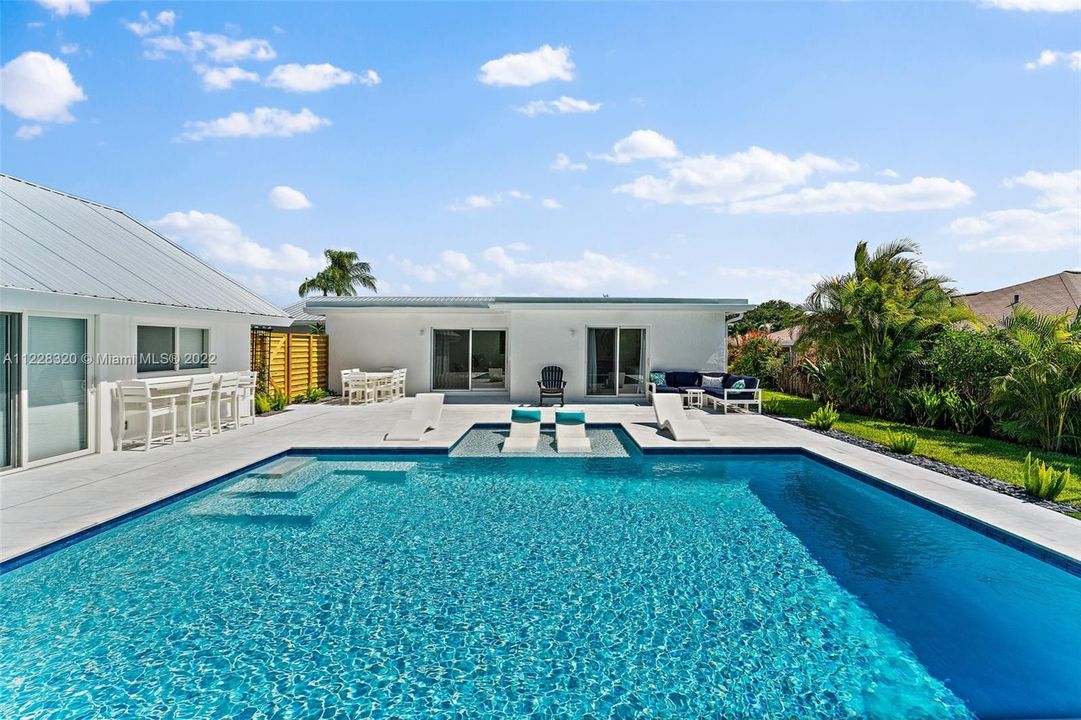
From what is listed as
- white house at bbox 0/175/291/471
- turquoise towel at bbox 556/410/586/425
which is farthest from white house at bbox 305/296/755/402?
white house at bbox 0/175/291/471

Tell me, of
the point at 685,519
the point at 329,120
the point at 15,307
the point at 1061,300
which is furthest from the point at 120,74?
the point at 1061,300

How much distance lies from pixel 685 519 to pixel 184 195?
690 inches

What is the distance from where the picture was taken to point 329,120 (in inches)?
576

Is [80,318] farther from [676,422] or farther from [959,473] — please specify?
[959,473]

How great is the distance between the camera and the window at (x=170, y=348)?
9352 millimetres

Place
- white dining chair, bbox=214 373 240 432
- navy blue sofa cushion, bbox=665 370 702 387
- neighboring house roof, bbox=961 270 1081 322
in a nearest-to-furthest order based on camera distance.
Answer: white dining chair, bbox=214 373 240 432 → navy blue sofa cushion, bbox=665 370 702 387 → neighboring house roof, bbox=961 270 1081 322

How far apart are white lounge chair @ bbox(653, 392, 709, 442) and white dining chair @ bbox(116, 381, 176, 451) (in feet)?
28.4

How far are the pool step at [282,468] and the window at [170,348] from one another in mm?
3039

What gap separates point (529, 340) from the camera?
1562cm

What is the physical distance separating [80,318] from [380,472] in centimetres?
485

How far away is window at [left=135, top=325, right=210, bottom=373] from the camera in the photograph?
368 inches

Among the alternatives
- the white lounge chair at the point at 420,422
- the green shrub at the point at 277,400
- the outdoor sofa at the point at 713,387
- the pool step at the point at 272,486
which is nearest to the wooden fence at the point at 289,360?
the green shrub at the point at 277,400

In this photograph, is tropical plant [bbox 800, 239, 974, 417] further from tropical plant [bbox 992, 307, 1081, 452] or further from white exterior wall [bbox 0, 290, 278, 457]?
white exterior wall [bbox 0, 290, 278, 457]

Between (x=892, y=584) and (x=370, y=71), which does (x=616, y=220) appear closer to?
(x=370, y=71)
